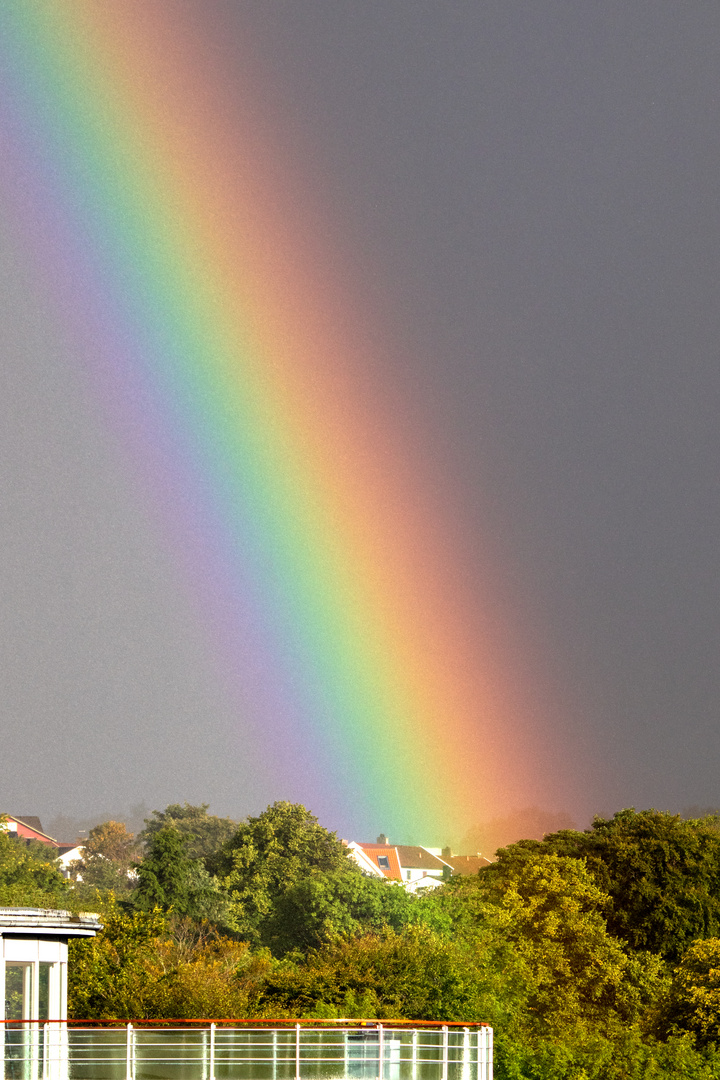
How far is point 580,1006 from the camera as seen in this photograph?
192 feet

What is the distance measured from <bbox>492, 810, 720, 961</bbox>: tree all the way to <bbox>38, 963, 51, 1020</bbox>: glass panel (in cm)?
4159

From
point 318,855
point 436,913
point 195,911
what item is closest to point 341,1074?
point 436,913

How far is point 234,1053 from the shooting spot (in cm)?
2478

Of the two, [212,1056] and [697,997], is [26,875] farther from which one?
[212,1056]

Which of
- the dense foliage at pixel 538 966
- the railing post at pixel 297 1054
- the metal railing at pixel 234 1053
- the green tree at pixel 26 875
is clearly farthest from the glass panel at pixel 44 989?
the green tree at pixel 26 875

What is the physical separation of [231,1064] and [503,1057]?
1005 inches

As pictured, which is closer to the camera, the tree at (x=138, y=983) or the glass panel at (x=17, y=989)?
the glass panel at (x=17, y=989)

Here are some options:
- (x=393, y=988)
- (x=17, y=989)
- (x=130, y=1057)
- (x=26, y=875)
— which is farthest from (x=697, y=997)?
(x=26, y=875)

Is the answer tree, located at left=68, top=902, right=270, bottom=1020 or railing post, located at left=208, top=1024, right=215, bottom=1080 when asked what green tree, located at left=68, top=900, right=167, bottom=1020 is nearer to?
tree, located at left=68, top=902, right=270, bottom=1020

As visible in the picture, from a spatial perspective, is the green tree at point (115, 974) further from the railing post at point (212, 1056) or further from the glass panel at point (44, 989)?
the railing post at point (212, 1056)

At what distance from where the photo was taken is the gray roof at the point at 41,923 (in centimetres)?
2583

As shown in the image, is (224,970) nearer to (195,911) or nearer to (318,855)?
(195,911)

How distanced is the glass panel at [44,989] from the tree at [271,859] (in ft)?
256

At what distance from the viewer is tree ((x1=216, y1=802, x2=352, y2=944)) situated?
10831cm
